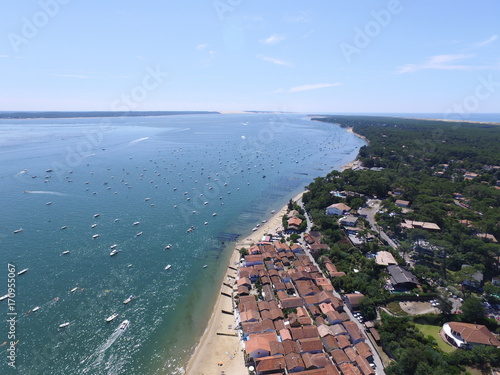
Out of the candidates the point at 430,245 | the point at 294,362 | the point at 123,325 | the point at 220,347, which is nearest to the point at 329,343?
the point at 294,362

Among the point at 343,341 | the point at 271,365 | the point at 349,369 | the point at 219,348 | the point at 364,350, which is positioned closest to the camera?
the point at 349,369

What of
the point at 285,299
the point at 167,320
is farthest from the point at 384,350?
the point at 167,320

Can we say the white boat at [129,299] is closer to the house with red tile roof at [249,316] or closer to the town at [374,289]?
the town at [374,289]

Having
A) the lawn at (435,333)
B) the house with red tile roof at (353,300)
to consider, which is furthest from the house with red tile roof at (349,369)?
the lawn at (435,333)

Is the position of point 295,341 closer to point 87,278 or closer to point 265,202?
point 87,278

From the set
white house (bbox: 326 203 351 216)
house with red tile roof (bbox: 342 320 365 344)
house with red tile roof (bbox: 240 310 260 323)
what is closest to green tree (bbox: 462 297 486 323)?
house with red tile roof (bbox: 342 320 365 344)

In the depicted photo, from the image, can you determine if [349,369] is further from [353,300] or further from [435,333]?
[435,333]

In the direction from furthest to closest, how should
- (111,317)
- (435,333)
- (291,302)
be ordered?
(291,302) < (111,317) < (435,333)
